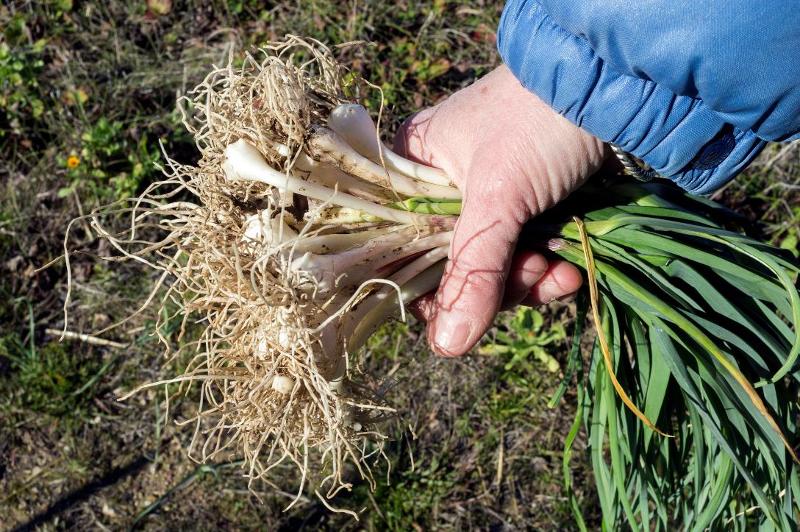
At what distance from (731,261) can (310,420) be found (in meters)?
0.80

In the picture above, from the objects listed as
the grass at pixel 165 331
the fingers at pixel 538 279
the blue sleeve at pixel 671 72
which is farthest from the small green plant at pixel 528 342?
the blue sleeve at pixel 671 72

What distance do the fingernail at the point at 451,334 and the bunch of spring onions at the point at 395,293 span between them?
0.11 m

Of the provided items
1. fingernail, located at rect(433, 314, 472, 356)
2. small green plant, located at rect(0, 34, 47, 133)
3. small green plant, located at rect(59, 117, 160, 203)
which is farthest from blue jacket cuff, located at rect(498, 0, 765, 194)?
small green plant, located at rect(0, 34, 47, 133)

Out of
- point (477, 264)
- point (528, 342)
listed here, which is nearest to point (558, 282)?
point (477, 264)

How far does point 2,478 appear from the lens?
2.20 m

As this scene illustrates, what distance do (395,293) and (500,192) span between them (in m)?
0.28

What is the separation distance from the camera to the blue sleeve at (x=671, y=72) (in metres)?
0.93

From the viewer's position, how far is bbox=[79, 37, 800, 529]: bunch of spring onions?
1.23 meters

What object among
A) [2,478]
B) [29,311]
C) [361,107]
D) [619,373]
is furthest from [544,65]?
[2,478]

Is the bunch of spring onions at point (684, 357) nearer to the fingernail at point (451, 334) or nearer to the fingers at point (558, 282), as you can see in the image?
the fingers at point (558, 282)

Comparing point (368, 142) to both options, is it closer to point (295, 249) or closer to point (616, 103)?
point (295, 249)

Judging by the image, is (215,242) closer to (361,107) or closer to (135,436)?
(361,107)

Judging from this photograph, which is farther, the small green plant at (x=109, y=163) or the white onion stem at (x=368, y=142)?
the small green plant at (x=109, y=163)

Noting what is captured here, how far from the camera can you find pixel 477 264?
1.33m
